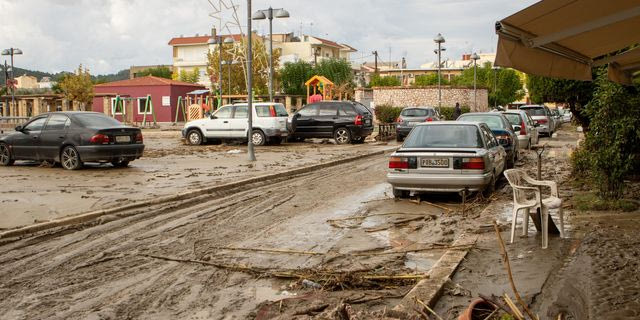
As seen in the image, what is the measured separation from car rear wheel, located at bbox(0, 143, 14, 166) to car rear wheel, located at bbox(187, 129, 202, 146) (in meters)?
10.7

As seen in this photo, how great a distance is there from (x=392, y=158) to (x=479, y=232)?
3.27m

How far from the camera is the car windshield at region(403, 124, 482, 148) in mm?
12219

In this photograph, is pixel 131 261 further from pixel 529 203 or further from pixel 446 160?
pixel 446 160

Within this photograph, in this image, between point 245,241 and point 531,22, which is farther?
point 245,241

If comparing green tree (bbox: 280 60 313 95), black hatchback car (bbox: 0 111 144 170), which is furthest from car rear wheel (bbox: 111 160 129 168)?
green tree (bbox: 280 60 313 95)

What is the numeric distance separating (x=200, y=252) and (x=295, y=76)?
82.4m

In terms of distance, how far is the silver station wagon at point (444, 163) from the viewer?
1158 cm

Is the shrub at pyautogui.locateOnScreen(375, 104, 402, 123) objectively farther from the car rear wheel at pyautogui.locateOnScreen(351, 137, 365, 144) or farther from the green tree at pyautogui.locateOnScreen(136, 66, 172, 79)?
the green tree at pyautogui.locateOnScreen(136, 66, 172, 79)

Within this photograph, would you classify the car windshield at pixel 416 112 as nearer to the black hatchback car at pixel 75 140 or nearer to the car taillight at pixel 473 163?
the black hatchback car at pixel 75 140

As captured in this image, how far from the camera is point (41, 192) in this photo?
42.0 feet

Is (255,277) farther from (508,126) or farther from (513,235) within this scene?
(508,126)

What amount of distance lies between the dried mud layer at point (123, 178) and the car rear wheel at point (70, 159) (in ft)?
0.73

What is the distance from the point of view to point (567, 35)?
6164 millimetres

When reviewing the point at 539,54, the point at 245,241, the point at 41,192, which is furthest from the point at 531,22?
the point at 41,192
